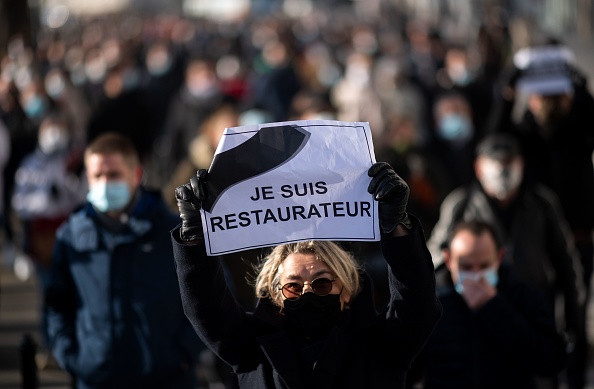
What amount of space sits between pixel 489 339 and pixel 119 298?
5.11ft

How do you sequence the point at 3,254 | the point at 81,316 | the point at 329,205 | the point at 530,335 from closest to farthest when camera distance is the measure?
the point at 329,205 < the point at 530,335 < the point at 81,316 < the point at 3,254

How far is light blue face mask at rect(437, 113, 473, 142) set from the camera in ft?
38.2

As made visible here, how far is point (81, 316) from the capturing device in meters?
5.88

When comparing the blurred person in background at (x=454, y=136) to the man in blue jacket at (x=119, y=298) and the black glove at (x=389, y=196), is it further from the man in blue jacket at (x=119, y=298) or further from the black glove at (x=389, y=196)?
the black glove at (x=389, y=196)

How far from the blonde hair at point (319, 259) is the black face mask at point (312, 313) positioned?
0.08 meters

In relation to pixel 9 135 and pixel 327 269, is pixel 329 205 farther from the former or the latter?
pixel 9 135

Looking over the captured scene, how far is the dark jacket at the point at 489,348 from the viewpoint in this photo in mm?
A: 5406

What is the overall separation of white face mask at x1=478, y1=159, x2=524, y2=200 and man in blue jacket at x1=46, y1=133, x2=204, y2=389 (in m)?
2.03

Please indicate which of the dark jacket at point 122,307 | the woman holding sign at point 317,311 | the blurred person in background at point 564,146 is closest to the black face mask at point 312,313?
the woman holding sign at point 317,311

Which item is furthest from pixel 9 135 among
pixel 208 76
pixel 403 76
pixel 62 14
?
pixel 62 14

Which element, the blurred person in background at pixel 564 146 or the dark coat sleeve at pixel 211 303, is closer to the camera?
the dark coat sleeve at pixel 211 303

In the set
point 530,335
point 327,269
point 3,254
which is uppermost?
point 327,269

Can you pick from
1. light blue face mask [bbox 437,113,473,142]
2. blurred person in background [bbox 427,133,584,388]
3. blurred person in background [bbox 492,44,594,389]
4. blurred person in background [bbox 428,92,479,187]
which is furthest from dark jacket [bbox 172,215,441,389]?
light blue face mask [bbox 437,113,473,142]

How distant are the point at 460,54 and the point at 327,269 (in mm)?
13611
